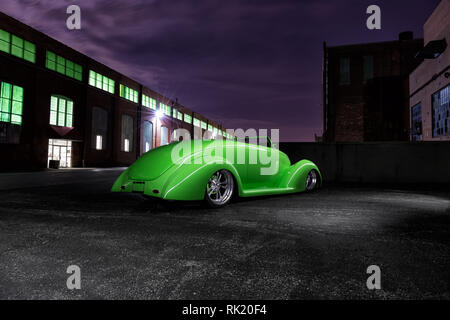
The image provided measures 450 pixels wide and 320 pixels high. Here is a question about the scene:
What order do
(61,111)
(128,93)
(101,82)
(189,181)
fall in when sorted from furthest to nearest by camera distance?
1. (128,93)
2. (101,82)
3. (61,111)
4. (189,181)

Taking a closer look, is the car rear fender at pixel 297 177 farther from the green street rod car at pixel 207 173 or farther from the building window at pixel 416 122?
the building window at pixel 416 122

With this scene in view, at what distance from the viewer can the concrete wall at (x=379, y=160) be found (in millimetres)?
9219

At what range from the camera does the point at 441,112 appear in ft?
50.9

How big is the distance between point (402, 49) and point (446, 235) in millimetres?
30205

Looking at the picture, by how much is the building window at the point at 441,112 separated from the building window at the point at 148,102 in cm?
2822

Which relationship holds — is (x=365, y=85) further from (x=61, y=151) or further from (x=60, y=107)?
(x=61, y=151)

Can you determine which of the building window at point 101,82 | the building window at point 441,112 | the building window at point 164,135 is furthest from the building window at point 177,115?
the building window at point 441,112

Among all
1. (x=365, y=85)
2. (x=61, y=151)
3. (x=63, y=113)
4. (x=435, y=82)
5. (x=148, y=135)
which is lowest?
(x=61, y=151)

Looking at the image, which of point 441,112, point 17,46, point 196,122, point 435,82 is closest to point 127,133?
point 17,46

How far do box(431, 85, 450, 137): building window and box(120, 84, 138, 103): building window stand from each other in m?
26.9

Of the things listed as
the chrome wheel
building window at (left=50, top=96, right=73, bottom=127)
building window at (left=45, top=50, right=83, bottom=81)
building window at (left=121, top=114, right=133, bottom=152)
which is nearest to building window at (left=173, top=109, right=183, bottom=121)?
building window at (left=121, top=114, right=133, bottom=152)

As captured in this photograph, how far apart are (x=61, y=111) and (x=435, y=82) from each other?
2612cm
